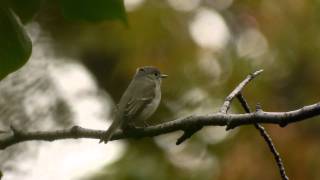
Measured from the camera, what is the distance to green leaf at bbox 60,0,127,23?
77cm

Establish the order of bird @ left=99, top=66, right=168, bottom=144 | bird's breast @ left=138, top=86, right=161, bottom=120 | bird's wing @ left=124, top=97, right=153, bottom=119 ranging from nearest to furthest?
bird @ left=99, top=66, right=168, bottom=144 < bird's wing @ left=124, top=97, right=153, bottom=119 < bird's breast @ left=138, top=86, right=161, bottom=120

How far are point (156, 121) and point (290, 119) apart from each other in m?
4.70

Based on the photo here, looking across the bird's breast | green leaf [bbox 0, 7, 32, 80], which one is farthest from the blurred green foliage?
the bird's breast

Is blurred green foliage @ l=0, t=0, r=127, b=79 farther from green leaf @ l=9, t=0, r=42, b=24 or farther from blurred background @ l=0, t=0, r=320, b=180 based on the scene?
blurred background @ l=0, t=0, r=320, b=180

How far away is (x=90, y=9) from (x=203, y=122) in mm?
717

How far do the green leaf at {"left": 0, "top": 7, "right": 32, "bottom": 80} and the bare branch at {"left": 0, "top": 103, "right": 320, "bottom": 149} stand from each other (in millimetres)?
550

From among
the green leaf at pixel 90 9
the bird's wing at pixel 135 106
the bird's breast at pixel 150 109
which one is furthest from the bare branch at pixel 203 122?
the bird's breast at pixel 150 109

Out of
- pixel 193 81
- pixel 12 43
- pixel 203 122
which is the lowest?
pixel 193 81

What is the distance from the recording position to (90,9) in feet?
2.56

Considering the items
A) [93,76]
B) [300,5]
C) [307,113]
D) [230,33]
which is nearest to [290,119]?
[307,113]

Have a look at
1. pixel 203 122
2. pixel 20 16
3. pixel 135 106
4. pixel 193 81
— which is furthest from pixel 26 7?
pixel 193 81

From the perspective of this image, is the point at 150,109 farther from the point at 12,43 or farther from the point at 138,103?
the point at 12,43

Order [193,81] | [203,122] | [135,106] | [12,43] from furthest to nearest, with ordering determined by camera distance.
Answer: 1. [193,81]
2. [135,106]
3. [203,122]
4. [12,43]

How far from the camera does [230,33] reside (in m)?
6.69
